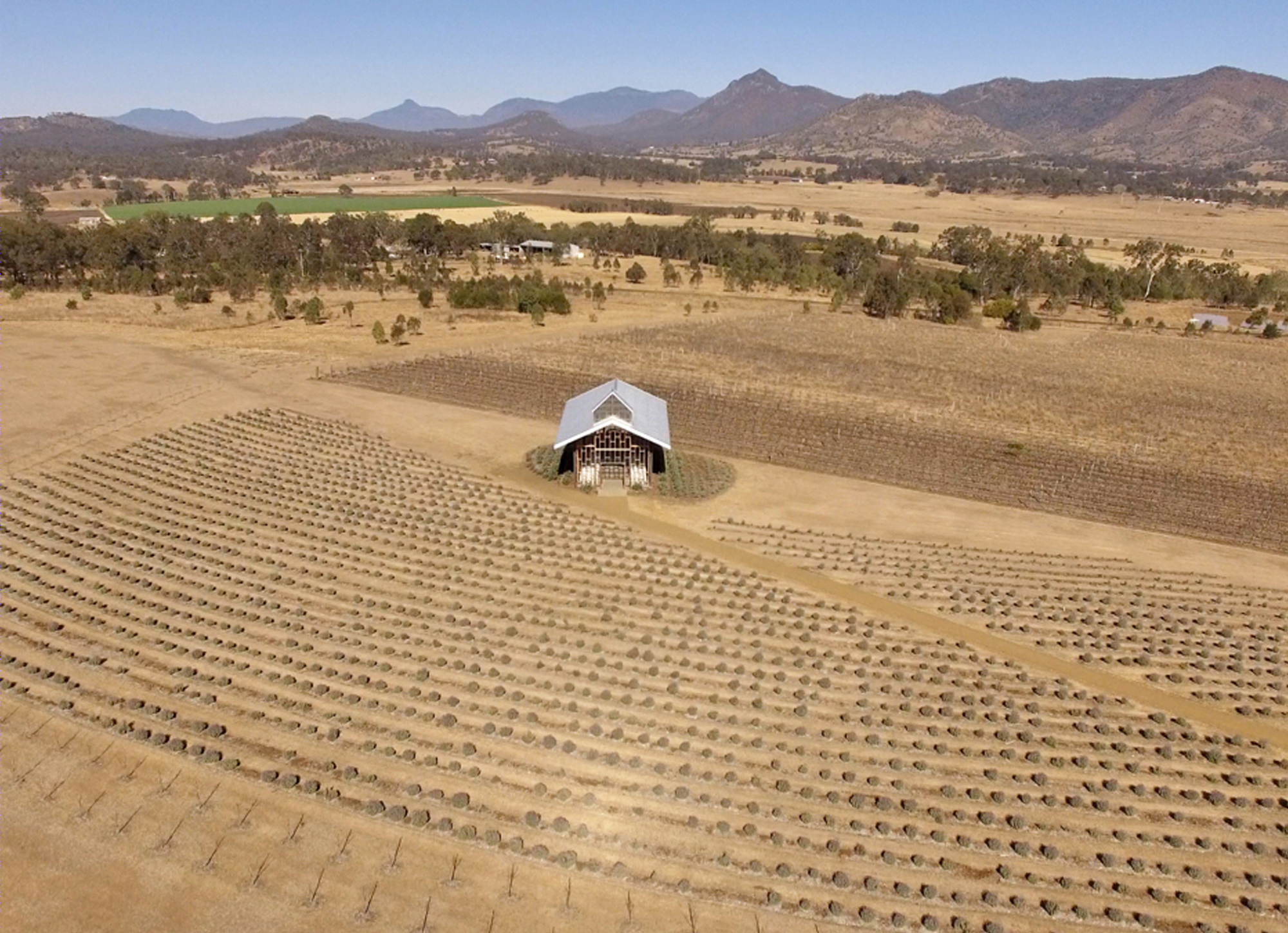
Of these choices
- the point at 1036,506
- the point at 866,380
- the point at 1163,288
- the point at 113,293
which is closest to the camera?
the point at 1036,506

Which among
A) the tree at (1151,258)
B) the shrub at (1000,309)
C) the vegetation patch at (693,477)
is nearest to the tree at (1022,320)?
the shrub at (1000,309)

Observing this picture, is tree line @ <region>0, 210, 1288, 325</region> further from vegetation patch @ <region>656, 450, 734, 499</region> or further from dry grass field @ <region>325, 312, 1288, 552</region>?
vegetation patch @ <region>656, 450, 734, 499</region>

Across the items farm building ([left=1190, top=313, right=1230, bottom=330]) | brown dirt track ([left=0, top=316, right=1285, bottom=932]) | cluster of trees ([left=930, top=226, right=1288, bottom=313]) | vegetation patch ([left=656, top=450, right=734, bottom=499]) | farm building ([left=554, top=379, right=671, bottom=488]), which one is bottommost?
brown dirt track ([left=0, top=316, right=1285, bottom=932])

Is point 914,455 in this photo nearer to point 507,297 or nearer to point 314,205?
point 507,297

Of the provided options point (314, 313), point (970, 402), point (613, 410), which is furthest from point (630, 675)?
point (314, 313)

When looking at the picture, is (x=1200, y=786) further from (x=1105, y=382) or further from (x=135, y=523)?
(x=1105, y=382)

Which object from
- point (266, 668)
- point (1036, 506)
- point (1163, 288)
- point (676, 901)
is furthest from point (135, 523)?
point (1163, 288)

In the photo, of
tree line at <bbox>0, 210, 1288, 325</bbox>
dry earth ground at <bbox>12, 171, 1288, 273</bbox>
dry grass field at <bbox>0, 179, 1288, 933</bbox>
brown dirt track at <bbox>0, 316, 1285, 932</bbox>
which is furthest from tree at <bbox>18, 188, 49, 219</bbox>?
brown dirt track at <bbox>0, 316, 1285, 932</bbox>
